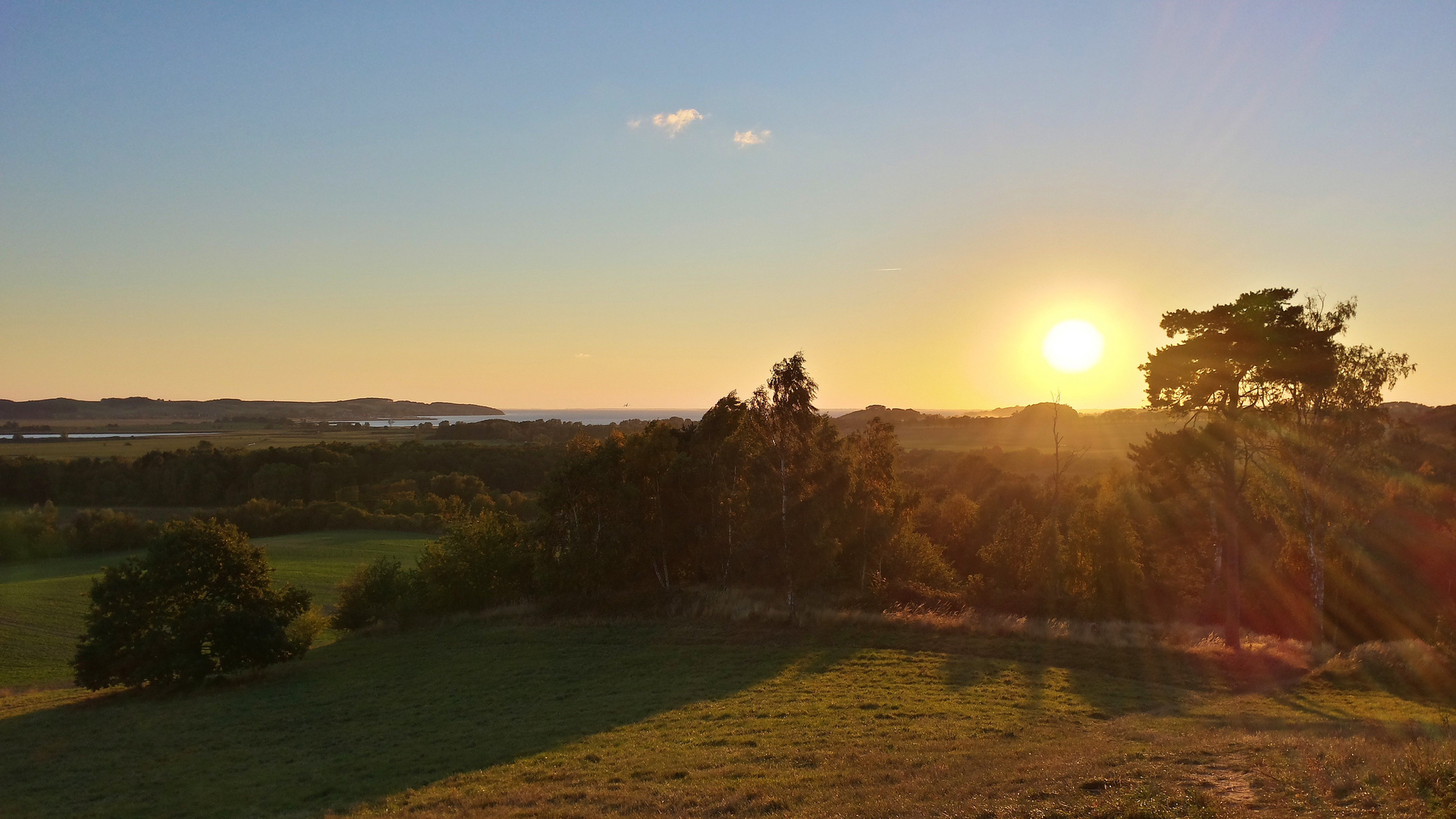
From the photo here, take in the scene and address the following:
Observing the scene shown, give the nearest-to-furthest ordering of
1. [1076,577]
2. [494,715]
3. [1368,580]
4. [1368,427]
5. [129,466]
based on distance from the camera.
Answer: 1. [494,715]
2. [1368,427]
3. [1368,580]
4. [1076,577]
5. [129,466]

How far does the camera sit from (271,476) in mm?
108688

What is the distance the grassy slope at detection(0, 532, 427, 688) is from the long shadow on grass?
9.90 meters

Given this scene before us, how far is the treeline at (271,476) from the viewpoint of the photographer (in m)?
104

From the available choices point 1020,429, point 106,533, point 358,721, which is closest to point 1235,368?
point 358,721

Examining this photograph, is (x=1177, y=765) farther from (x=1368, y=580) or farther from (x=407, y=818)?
(x=1368, y=580)

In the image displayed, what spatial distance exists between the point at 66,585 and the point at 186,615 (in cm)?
3972

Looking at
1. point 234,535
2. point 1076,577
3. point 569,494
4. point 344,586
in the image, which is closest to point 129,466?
point 344,586

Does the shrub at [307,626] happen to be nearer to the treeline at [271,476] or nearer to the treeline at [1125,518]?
the treeline at [1125,518]

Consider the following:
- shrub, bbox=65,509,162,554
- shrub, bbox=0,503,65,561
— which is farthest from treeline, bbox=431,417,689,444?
shrub, bbox=0,503,65,561

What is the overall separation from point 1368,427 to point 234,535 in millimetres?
44545

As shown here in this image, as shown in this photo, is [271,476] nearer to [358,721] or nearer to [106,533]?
[106,533]

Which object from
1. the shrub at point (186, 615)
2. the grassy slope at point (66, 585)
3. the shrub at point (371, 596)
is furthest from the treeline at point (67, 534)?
the shrub at point (186, 615)

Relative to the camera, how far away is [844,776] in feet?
40.5

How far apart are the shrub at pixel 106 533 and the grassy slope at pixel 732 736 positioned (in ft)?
201
